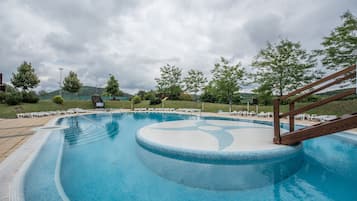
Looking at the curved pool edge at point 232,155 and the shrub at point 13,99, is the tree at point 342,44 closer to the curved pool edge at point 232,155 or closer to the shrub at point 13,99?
the curved pool edge at point 232,155

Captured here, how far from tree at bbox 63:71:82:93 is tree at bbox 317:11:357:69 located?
27.8 m

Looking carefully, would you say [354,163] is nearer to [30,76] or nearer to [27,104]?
[27,104]

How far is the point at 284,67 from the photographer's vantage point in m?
13.9

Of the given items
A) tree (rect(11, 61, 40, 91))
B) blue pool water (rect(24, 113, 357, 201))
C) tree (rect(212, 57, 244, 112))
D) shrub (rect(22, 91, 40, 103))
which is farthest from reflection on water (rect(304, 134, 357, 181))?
tree (rect(11, 61, 40, 91))

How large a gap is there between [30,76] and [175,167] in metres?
24.2

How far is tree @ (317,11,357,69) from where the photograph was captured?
10.9m

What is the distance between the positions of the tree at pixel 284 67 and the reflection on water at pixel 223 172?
12.1 m

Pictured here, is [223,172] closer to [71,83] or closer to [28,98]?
[28,98]

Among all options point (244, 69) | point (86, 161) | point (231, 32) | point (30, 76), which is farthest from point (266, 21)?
point (30, 76)

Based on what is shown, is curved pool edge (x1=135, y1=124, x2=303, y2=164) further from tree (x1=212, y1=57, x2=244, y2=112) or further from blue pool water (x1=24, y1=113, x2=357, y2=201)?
tree (x1=212, y1=57, x2=244, y2=112)

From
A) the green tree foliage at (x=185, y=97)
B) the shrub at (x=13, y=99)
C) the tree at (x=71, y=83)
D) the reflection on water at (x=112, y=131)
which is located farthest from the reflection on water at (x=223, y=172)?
the green tree foliage at (x=185, y=97)

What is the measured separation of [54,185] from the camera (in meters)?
2.40

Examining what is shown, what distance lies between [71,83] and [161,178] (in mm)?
24299

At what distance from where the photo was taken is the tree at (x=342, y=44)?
10883mm
